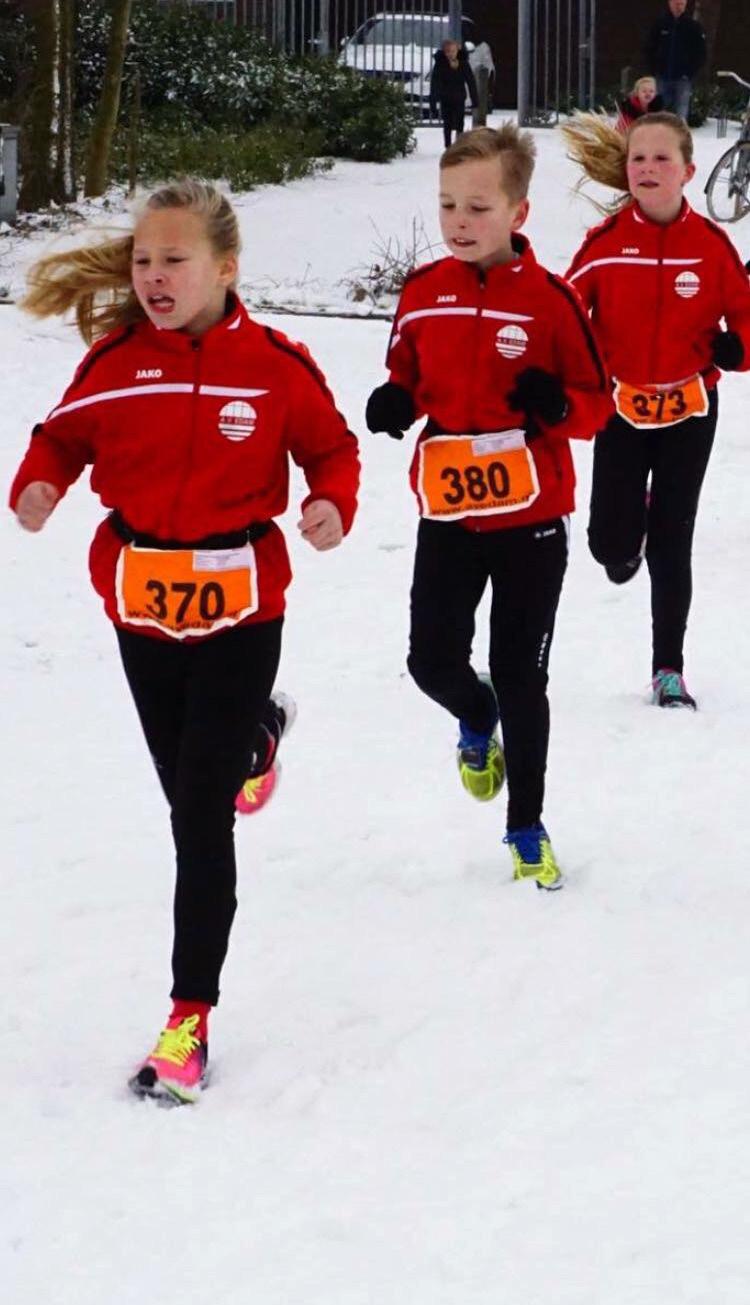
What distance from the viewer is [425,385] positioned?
194 inches

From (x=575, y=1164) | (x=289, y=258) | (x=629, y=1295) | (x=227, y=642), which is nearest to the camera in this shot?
(x=629, y=1295)

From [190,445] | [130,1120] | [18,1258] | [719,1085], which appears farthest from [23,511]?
[719,1085]

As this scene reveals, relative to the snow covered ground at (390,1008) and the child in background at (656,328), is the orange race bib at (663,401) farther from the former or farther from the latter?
the snow covered ground at (390,1008)

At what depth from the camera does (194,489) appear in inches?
155

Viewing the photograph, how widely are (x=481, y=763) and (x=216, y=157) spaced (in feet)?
53.6

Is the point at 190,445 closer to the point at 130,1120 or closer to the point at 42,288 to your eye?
the point at 42,288

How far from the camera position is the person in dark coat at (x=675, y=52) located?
21062 millimetres

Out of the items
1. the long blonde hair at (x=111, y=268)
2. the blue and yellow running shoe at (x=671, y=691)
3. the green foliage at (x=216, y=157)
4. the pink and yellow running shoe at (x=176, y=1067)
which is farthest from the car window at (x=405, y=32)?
the pink and yellow running shoe at (x=176, y=1067)

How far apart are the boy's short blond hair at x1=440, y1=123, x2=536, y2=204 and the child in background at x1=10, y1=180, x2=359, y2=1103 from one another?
2.77 ft

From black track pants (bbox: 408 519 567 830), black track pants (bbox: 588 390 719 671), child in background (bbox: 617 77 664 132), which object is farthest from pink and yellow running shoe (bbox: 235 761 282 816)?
child in background (bbox: 617 77 664 132)

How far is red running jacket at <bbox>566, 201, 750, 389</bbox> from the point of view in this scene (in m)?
6.12

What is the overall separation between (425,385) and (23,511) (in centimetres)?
130

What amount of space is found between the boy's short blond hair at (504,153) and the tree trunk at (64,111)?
13.6 metres

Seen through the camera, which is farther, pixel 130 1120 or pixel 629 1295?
pixel 130 1120
